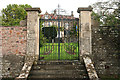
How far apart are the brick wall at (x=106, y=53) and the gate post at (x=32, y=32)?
9.00 feet

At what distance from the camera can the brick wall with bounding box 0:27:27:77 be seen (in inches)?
218

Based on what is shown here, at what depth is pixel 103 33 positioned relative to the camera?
18.1 feet

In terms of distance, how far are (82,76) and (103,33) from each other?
2.27m

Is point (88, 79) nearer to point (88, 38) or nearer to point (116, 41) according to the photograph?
point (88, 38)

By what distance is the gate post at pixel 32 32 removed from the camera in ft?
17.8

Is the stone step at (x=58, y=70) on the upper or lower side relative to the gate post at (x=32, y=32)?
lower

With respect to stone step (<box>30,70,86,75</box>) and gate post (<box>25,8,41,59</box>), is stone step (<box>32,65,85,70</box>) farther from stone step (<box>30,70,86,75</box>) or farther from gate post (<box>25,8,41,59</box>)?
gate post (<box>25,8,41,59</box>)

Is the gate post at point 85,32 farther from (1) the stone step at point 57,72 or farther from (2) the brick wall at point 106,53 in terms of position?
(1) the stone step at point 57,72

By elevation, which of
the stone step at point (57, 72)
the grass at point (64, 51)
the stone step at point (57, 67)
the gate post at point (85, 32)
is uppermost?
the gate post at point (85, 32)

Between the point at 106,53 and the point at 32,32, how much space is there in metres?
3.62

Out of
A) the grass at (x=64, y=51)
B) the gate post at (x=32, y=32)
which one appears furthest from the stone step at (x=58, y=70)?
the gate post at (x=32, y=32)

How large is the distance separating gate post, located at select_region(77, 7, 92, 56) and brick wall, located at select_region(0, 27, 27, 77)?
265 cm

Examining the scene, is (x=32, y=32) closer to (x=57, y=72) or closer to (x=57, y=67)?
(x=57, y=67)

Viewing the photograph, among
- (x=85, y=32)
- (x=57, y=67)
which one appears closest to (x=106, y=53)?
(x=85, y=32)
